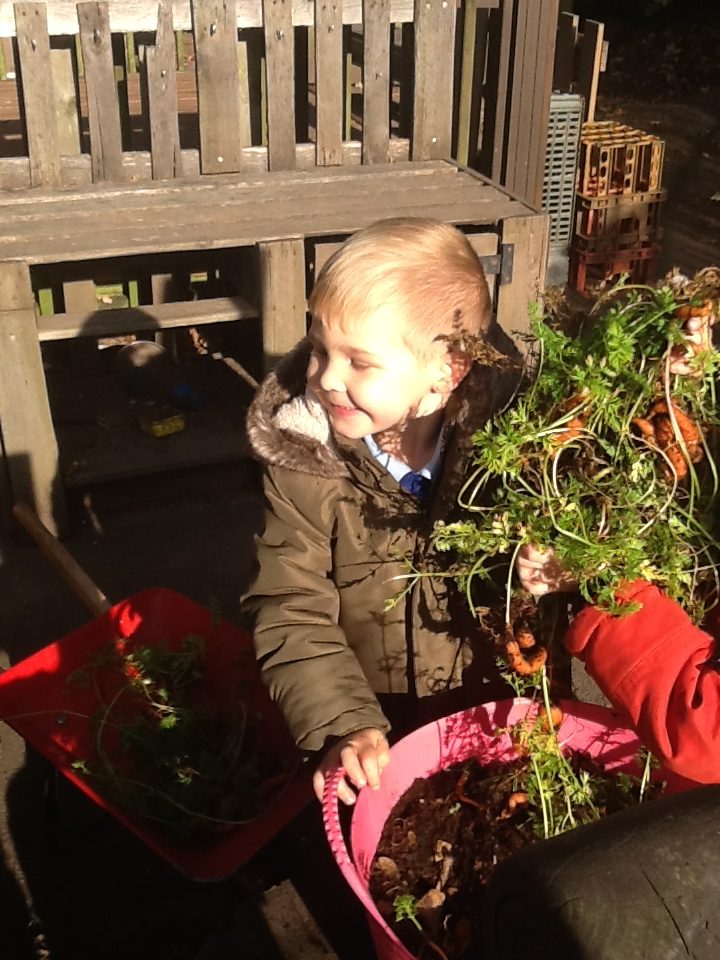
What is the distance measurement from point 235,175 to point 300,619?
111 inches

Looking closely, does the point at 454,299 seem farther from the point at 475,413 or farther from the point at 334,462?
the point at 334,462

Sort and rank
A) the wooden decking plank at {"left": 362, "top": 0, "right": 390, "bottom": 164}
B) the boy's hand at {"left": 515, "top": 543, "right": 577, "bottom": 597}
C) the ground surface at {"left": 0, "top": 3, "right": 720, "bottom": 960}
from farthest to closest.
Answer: the wooden decking plank at {"left": 362, "top": 0, "right": 390, "bottom": 164}
the ground surface at {"left": 0, "top": 3, "right": 720, "bottom": 960}
the boy's hand at {"left": 515, "top": 543, "right": 577, "bottom": 597}

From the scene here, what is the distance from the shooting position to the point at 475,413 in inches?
80.6

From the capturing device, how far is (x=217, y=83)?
4.26 m

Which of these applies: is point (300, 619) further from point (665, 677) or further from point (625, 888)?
point (625, 888)

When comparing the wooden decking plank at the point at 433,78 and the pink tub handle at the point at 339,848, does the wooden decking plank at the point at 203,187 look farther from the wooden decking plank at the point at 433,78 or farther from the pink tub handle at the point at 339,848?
the pink tub handle at the point at 339,848

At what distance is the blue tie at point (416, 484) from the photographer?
229 cm

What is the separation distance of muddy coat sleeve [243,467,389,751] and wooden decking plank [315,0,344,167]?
2.70 metres

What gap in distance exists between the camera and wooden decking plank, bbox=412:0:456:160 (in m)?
4.47

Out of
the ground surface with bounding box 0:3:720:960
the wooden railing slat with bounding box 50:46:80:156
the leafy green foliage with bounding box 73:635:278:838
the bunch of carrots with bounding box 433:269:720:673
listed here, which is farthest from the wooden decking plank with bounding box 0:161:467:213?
the bunch of carrots with bounding box 433:269:720:673

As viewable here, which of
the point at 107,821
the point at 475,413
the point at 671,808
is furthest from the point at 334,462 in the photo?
the point at 107,821

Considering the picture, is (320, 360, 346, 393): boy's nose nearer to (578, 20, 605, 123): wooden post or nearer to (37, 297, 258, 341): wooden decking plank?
(37, 297, 258, 341): wooden decking plank

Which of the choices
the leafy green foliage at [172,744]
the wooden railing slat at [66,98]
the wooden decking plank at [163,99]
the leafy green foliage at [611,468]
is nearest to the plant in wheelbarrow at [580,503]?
the leafy green foliage at [611,468]

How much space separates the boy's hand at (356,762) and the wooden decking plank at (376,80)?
3.28 meters
